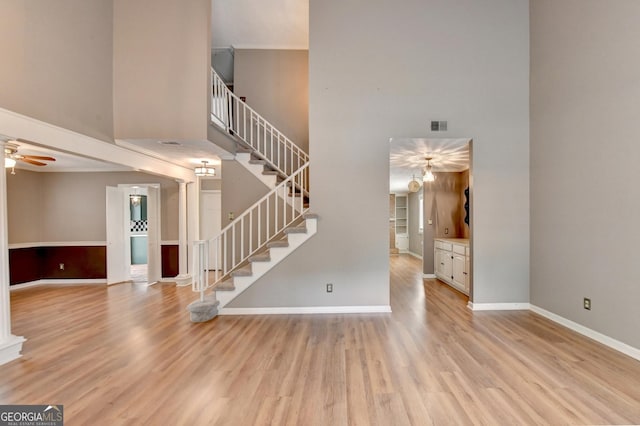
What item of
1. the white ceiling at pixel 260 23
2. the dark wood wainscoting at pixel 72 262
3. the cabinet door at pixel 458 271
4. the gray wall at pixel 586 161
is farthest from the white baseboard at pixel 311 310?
the white ceiling at pixel 260 23

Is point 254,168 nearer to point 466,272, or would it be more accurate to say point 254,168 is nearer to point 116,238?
point 116,238

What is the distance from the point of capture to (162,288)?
5.48 metres

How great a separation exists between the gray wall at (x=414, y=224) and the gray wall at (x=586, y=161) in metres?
5.46

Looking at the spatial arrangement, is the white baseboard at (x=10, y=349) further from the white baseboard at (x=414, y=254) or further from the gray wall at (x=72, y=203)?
the white baseboard at (x=414, y=254)

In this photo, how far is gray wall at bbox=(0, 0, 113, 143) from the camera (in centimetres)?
264

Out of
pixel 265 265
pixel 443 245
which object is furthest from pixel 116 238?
pixel 443 245

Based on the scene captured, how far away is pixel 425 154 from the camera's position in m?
4.60

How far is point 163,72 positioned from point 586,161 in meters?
5.42

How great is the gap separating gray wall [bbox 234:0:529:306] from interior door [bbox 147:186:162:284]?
136 inches

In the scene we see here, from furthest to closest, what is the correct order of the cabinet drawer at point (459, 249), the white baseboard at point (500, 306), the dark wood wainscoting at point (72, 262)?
the dark wood wainscoting at point (72, 262)
the cabinet drawer at point (459, 249)
the white baseboard at point (500, 306)

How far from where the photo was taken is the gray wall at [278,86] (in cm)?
583

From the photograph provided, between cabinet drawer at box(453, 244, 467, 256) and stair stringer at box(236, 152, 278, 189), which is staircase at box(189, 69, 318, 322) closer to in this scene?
stair stringer at box(236, 152, 278, 189)

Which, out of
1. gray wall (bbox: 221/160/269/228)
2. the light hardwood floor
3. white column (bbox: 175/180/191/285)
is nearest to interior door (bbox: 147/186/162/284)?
white column (bbox: 175/180/191/285)

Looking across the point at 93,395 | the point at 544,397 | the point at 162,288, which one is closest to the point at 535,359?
the point at 544,397
